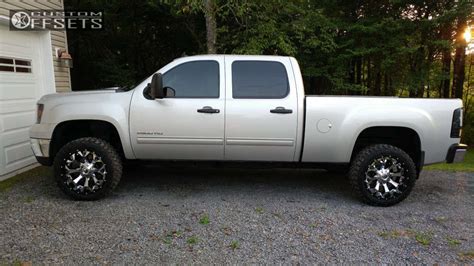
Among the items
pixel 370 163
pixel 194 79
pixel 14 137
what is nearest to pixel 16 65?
pixel 14 137

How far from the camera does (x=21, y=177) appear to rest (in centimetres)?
584

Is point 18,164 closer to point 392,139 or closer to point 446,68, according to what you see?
point 392,139

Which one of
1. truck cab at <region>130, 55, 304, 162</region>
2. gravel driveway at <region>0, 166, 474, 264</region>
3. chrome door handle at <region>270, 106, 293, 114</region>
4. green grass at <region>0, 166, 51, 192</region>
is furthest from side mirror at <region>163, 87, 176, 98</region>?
green grass at <region>0, 166, 51, 192</region>

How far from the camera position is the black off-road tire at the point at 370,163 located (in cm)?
446

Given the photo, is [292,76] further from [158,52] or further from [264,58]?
[158,52]

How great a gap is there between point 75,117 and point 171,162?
136cm

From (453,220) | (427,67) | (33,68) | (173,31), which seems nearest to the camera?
(453,220)

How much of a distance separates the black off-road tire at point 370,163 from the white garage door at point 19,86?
550 centimetres

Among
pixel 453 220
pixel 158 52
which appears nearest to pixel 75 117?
pixel 453 220

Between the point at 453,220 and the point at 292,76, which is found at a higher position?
the point at 292,76

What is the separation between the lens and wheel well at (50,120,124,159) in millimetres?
4648

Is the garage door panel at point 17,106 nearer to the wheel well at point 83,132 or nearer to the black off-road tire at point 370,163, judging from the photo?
the wheel well at point 83,132

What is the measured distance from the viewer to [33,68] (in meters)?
6.78

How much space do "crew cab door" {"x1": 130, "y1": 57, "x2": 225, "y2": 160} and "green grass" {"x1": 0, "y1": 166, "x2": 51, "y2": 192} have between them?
91.0 inches
